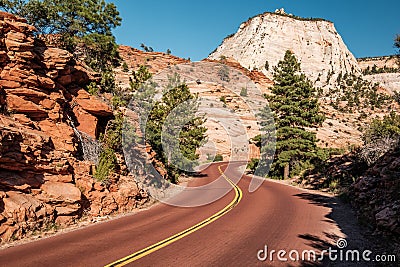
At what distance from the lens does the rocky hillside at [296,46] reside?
343 ft

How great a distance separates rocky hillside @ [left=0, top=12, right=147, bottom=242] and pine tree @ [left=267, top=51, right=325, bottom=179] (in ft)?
58.8

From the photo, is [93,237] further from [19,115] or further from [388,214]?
[388,214]

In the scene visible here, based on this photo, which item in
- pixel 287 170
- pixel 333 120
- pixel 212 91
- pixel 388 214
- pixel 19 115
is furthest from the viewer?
pixel 212 91

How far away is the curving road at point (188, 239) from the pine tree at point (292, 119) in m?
15.9

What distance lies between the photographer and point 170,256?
20.1 ft

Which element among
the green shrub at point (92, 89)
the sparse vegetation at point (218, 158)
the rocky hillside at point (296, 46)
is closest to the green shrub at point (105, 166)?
the green shrub at point (92, 89)

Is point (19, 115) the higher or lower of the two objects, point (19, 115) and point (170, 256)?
the higher

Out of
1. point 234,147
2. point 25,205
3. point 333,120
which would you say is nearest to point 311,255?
point 25,205

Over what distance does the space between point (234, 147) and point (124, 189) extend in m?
53.5

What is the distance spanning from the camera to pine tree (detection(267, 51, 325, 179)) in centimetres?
2667

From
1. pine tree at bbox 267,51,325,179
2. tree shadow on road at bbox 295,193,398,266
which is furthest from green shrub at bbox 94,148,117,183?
pine tree at bbox 267,51,325,179

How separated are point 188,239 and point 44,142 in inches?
260

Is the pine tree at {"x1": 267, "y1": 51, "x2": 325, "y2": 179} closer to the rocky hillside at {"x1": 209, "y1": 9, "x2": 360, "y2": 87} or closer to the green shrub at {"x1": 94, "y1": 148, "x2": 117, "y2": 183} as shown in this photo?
the green shrub at {"x1": 94, "y1": 148, "x2": 117, "y2": 183}

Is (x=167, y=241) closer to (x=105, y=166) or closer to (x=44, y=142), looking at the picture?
(x=105, y=166)
